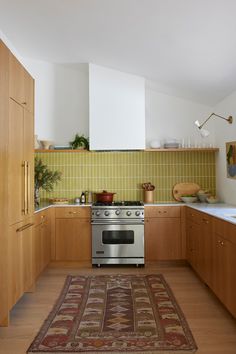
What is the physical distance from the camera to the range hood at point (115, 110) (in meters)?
5.12

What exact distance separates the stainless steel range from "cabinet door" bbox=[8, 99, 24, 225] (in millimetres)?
1695

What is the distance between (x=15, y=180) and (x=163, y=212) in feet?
8.01

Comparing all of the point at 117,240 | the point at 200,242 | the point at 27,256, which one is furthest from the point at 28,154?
the point at 200,242

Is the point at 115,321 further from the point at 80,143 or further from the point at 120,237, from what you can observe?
the point at 80,143

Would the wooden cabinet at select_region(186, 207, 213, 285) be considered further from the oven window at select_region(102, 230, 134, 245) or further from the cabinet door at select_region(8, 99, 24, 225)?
the cabinet door at select_region(8, 99, 24, 225)

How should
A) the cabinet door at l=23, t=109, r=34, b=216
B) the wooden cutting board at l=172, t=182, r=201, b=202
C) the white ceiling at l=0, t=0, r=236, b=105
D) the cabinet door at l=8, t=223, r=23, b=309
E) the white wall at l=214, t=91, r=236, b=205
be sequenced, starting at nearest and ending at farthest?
1. the cabinet door at l=8, t=223, r=23, b=309
2. the white ceiling at l=0, t=0, r=236, b=105
3. the cabinet door at l=23, t=109, r=34, b=216
4. the white wall at l=214, t=91, r=236, b=205
5. the wooden cutting board at l=172, t=182, r=201, b=202

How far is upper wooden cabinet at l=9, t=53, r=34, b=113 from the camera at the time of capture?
10.1 feet

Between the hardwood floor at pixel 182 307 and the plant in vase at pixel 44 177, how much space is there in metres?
1.27

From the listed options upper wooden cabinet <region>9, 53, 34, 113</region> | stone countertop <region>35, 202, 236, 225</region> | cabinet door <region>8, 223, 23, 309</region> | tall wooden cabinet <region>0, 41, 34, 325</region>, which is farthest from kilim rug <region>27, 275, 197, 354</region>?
upper wooden cabinet <region>9, 53, 34, 113</region>

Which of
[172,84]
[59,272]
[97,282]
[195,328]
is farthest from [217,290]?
[172,84]

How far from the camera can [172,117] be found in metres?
5.54

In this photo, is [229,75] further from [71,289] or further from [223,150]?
[71,289]

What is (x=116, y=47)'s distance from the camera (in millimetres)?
4266

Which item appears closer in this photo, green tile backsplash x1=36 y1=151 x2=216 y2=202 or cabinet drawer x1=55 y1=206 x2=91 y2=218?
cabinet drawer x1=55 y1=206 x2=91 y2=218
